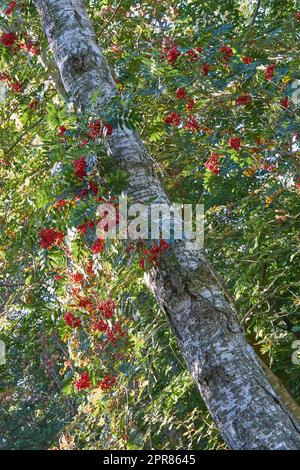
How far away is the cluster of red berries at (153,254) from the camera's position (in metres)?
3.11

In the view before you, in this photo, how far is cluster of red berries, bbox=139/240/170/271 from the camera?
10.2 feet

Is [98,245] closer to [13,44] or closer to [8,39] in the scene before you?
[8,39]

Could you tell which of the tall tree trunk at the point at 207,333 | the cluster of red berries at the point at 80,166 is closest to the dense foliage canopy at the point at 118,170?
the cluster of red berries at the point at 80,166

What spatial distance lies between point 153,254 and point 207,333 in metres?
0.47

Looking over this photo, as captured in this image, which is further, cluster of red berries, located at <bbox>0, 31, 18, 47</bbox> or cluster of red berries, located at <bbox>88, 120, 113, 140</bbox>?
cluster of red berries, located at <bbox>0, 31, 18, 47</bbox>

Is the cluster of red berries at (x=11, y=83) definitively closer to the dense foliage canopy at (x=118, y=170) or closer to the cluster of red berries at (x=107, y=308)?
the dense foliage canopy at (x=118, y=170)

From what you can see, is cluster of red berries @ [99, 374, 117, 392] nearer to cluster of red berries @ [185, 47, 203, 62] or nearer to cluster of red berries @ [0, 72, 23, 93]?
cluster of red berries @ [185, 47, 203, 62]

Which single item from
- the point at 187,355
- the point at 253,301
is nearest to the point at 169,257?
the point at 187,355

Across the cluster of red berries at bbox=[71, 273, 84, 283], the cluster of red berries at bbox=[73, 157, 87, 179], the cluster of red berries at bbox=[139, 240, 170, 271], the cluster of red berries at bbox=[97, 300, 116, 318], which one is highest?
the cluster of red berries at bbox=[73, 157, 87, 179]

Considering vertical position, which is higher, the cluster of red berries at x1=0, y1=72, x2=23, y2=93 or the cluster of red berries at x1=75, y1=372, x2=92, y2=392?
the cluster of red berries at x1=0, y1=72, x2=23, y2=93

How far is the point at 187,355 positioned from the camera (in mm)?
3018

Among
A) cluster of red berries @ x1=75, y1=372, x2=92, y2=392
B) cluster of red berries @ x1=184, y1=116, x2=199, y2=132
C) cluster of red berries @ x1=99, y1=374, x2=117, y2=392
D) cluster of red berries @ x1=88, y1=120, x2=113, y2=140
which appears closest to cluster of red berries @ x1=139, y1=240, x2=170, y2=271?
cluster of red berries @ x1=88, y1=120, x2=113, y2=140

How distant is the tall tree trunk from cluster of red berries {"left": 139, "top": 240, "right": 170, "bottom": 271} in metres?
0.05

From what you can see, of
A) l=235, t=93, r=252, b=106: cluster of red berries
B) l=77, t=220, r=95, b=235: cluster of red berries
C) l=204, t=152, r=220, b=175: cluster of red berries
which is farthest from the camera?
l=204, t=152, r=220, b=175: cluster of red berries
